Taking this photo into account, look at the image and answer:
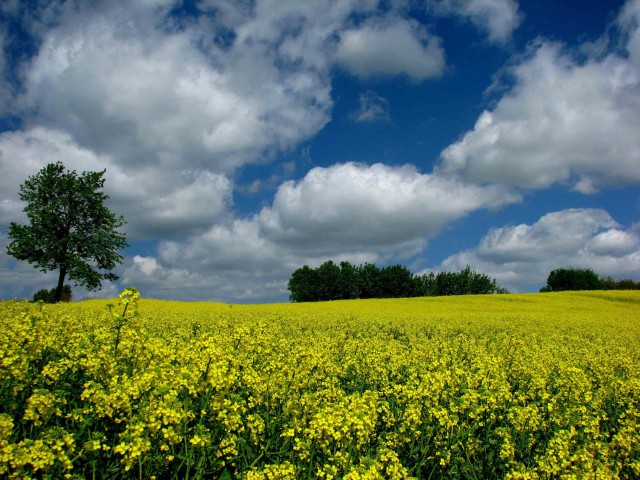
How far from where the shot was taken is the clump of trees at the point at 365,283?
93.0m

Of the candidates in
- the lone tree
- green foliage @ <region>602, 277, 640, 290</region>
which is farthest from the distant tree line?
the lone tree

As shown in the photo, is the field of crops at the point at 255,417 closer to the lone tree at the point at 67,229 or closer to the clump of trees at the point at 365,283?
the lone tree at the point at 67,229

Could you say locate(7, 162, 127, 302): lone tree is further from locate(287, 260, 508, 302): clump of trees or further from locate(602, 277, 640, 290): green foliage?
locate(602, 277, 640, 290): green foliage

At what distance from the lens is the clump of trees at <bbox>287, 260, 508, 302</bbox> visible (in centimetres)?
9300

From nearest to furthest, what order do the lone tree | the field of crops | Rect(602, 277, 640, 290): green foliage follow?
the field of crops < the lone tree < Rect(602, 277, 640, 290): green foliage

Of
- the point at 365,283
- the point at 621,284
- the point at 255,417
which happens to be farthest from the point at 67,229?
the point at 621,284

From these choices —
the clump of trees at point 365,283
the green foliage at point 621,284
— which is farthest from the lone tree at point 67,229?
the green foliage at point 621,284

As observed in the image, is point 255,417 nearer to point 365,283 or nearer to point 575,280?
point 365,283

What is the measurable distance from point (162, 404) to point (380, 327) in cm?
1762

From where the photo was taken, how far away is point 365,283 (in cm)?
9531

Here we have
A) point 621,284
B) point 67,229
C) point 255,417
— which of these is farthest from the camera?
point 621,284

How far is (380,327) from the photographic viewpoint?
21266mm

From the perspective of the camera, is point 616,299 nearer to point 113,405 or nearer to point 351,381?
point 351,381

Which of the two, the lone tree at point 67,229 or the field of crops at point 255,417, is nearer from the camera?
the field of crops at point 255,417
